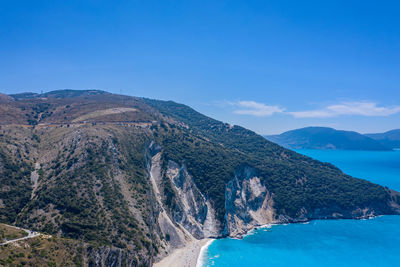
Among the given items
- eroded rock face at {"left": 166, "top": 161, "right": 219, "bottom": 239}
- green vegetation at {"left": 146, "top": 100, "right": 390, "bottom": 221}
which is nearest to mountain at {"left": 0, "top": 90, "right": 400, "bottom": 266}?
eroded rock face at {"left": 166, "top": 161, "right": 219, "bottom": 239}

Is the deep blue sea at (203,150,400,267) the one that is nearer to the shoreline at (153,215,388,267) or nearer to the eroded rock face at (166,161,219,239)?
the shoreline at (153,215,388,267)

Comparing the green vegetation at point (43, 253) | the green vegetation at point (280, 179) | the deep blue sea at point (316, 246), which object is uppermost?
the green vegetation at point (280, 179)

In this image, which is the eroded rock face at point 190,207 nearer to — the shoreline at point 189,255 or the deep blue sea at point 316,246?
the shoreline at point 189,255

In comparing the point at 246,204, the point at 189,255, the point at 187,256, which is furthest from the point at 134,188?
the point at 246,204

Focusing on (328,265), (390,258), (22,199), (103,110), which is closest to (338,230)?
(390,258)

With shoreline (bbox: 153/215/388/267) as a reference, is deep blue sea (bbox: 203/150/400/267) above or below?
above

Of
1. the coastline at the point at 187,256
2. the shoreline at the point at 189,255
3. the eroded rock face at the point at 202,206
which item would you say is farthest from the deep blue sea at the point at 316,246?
the eroded rock face at the point at 202,206

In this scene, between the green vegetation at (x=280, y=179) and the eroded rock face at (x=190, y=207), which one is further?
the green vegetation at (x=280, y=179)

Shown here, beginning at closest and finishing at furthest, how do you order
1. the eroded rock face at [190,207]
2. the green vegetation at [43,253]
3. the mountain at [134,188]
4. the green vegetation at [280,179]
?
the green vegetation at [43,253], the mountain at [134,188], the eroded rock face at [190,207], the green vegetation at [280,179]
